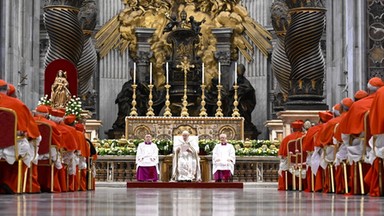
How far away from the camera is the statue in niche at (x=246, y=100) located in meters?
33.4

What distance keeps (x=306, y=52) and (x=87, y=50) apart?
11.4 m

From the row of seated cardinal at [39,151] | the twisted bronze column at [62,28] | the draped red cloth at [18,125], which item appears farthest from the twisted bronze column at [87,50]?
the draped red cloth at [18,125]

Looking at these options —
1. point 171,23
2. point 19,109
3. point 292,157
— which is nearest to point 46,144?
point 19,109

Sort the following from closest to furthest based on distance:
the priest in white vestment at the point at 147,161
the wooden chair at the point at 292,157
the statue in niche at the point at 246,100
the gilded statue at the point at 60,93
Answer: the wooden chair at the point at 292,157 < the gilded statue at the point at 60,93 < the priest in white vestment at the point at 147,161 < the statue in niche at the point at 246,100

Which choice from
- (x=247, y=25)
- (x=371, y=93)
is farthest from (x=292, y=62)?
(x=247, y=25)

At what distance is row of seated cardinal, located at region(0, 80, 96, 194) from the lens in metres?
13.1

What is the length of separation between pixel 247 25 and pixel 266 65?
2131mm

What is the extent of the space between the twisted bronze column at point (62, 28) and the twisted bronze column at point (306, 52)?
204 inches

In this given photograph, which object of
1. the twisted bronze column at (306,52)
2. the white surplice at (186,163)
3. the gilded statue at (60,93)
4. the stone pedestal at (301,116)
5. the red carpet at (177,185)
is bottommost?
the red carpet at (177,185)

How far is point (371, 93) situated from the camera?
45.2ft

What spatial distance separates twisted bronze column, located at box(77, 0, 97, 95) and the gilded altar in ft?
15.6

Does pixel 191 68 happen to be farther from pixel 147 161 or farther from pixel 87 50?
pixel 147 161

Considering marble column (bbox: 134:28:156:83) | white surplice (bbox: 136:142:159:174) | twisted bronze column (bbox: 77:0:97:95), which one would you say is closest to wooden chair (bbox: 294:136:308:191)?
white surplice (bbox: 136:142:159:174)

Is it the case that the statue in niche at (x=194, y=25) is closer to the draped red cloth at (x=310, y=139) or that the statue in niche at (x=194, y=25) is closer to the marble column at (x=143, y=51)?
the marble column at (x=143, y=51)
